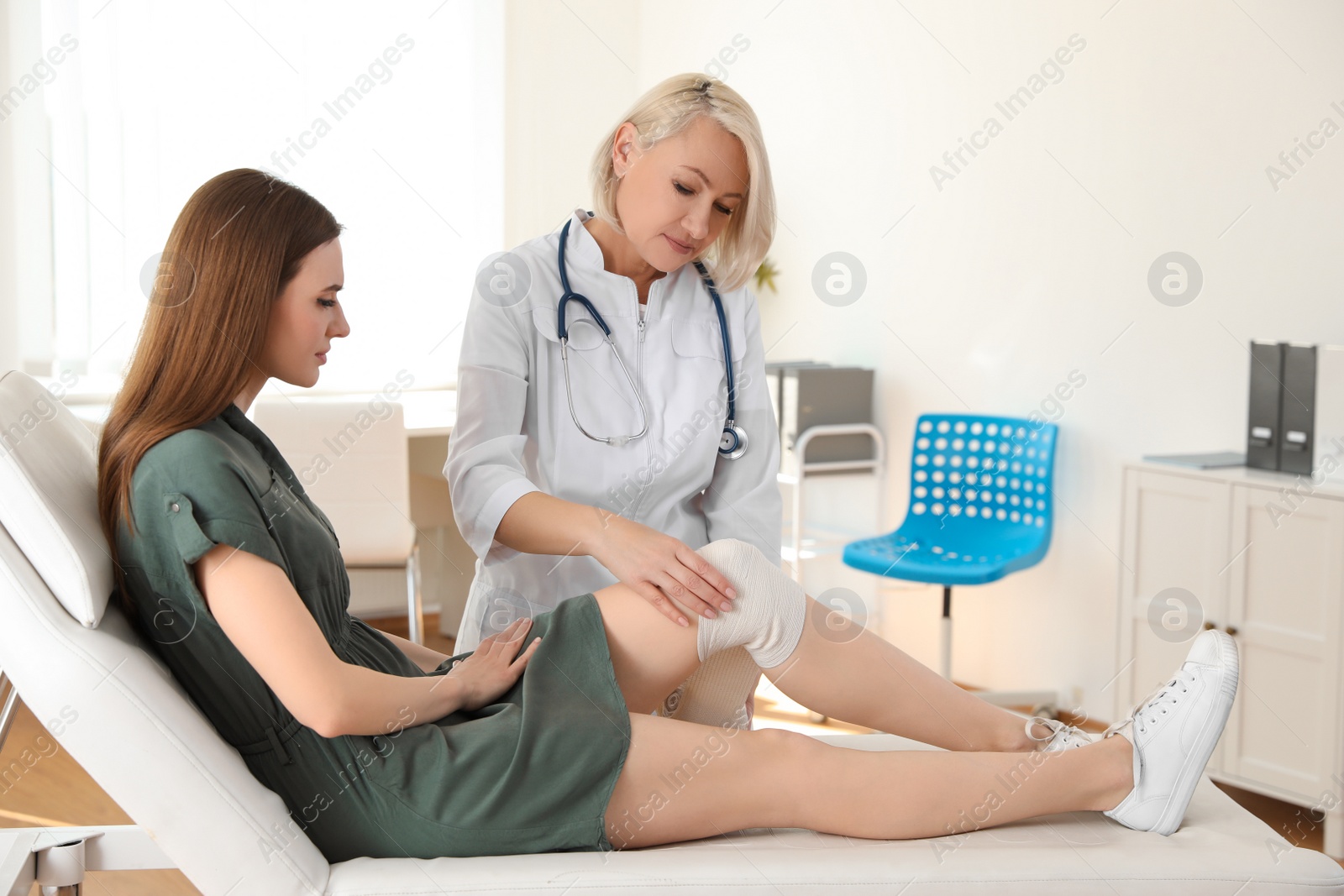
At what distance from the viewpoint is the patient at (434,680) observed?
3.56ft

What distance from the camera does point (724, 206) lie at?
4.87 ft

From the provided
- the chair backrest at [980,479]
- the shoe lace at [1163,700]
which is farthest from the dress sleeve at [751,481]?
the chair backrest at [980,479]

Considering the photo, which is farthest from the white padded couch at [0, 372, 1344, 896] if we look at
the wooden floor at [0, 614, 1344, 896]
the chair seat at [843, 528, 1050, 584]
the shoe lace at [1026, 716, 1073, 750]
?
the chair seat at [843, 528, 1050, 584]

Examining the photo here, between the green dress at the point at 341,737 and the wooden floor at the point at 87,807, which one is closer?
the green dress at the point at 341,737

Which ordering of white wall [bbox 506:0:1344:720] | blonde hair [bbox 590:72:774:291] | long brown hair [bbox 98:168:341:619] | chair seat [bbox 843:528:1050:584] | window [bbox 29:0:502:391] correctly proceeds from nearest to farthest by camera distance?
1. long brown hair [bbox 98:168:341:619]
2. blonde hair [bbox 590:72:774:291]
3. white wall [bbox 506:0:1344:720]
4. chair seat [bbox 843:528:1050:584]
5. window [bbox 29:0:502:391]

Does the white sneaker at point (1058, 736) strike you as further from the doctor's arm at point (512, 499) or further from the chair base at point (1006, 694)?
the chair base at point (1006, 694)

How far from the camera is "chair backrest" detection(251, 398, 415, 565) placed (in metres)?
2.91

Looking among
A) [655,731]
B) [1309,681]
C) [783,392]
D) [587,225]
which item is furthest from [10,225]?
[1309,681]

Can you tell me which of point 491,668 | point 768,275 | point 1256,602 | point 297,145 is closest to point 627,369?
point 491,668

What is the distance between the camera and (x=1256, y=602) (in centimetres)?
237

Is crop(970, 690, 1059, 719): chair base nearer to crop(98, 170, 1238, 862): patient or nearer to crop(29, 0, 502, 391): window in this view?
crop(98, 170, 1238, 862): patient

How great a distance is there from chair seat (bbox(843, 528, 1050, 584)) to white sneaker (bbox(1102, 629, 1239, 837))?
1.46m

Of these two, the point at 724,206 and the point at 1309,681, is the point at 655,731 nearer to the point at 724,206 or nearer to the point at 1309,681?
the point at 724,206

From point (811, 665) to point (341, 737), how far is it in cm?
52
